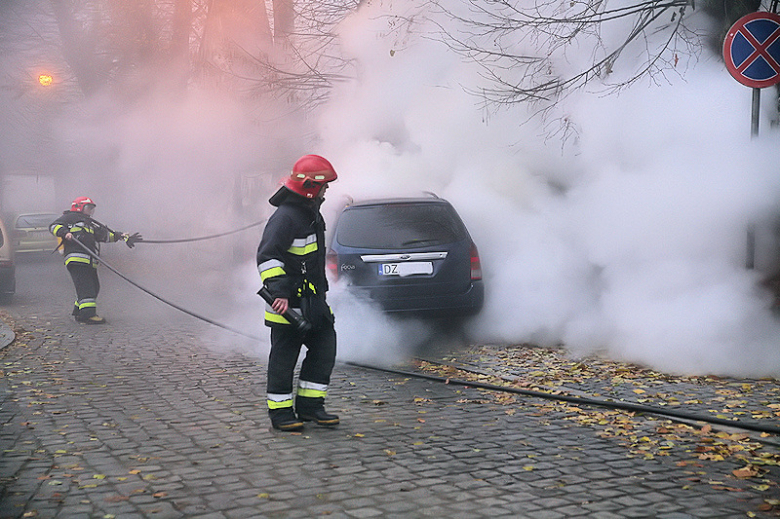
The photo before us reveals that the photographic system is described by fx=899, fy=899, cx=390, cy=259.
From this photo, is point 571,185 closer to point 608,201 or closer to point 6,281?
point 608,201

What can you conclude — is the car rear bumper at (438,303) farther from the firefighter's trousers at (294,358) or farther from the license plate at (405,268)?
the firefighter's trousers at (294,358)

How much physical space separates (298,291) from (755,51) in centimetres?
450

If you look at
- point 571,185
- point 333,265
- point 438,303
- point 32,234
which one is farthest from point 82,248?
point 32,234

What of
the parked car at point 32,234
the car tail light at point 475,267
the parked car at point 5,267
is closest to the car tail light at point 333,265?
the car tail light at point 475,267

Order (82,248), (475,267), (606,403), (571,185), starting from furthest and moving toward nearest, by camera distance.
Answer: (82,248) → (571,185) → (475,267) → (606,403)

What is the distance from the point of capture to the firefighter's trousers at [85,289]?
40.1 feet

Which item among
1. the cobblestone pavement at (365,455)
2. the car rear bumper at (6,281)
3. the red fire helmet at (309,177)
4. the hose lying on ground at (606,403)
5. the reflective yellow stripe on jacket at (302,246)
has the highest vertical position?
the red fire helmet at (309,177)

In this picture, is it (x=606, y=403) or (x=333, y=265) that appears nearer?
(x=606, y=403)

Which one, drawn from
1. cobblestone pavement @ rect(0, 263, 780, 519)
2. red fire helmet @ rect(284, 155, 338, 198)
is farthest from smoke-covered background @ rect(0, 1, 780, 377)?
red fire helmet @ rect(284, 155, 338, 198)

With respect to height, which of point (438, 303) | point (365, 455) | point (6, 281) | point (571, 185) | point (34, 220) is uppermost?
point (34, 220)

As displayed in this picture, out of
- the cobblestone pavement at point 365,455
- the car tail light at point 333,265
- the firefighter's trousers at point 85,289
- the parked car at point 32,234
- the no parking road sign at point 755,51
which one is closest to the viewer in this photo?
the cobblestone pavement at point 365,455

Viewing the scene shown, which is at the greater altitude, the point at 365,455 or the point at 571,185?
the point at 571,185

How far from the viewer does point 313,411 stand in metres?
6.02

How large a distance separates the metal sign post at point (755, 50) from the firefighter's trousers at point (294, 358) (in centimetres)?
425
